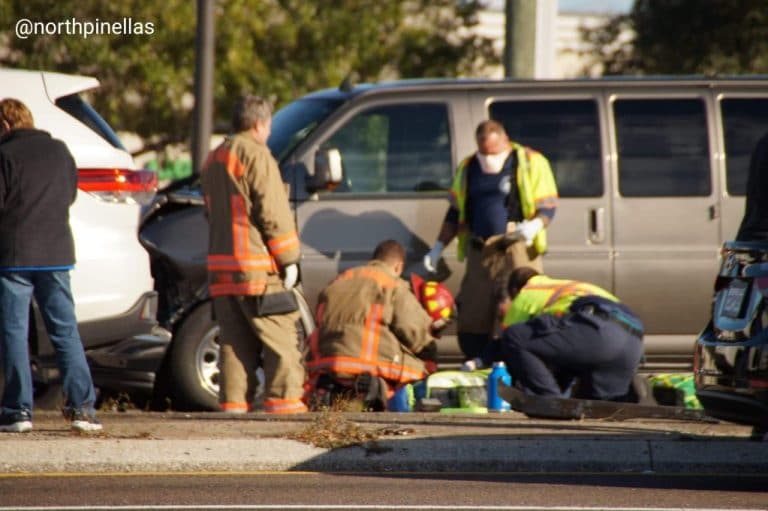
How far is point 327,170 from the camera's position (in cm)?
1091

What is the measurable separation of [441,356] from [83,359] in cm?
312

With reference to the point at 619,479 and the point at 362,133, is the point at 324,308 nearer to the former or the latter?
the point at 362,133

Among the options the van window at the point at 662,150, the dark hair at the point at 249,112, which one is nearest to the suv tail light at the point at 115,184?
the dark hair at the point at 249,112

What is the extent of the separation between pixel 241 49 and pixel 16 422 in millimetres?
15819

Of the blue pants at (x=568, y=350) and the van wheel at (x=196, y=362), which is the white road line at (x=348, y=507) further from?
the van wheel at (x=196, y=362)

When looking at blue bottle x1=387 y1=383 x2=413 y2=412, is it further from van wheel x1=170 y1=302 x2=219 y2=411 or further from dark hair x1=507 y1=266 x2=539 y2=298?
van wheel x1=170 y1=302 x2=219 y2=411

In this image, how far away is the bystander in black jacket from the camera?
872cm

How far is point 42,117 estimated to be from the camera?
990 centimetres

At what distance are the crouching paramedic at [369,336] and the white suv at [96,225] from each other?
44.7 inches

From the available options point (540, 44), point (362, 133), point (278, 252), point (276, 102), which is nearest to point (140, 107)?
point (276, 102)

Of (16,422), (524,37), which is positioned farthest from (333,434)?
(524,37)

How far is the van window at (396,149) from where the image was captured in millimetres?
11344

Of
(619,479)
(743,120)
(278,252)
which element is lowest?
(619,479)

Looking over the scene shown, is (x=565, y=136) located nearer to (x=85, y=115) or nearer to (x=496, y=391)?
(x=496, y=391)
